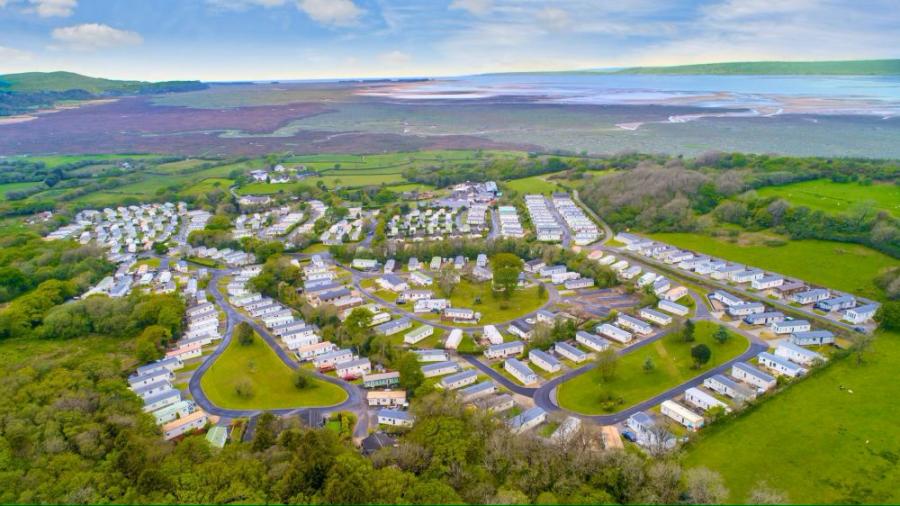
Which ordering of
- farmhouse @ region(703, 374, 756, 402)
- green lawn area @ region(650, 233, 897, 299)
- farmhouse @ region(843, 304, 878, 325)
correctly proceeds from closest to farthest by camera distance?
farmhouse @ region(703, 374, 756, 402) < farmhouse @ region(843, 304, 878, 325) < green lawn area @ region(650, 233, 897, 299)

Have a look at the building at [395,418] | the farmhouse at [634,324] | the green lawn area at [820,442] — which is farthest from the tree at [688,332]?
the building at [395,418]

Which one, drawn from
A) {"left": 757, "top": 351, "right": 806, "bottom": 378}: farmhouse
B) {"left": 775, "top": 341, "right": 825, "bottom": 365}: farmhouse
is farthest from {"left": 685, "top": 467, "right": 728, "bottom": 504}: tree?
{"left": 775, "top": 341, "right": 825, "bottom": 365}: farmhouse

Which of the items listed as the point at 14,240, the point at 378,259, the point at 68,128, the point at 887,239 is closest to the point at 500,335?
the point at 378,259

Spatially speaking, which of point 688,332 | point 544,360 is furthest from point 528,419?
point 688,332

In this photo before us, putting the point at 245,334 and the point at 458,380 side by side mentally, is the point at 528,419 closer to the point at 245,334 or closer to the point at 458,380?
the point at 458,380

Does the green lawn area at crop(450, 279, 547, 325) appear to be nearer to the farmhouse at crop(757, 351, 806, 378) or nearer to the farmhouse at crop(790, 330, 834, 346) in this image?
the farmhouse at crop(757, 351, 806, 378)

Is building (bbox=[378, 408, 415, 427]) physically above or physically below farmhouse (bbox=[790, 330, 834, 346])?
below

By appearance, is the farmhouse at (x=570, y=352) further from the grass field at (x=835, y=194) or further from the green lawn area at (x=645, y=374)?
the grass field at (x=835, y=194)
